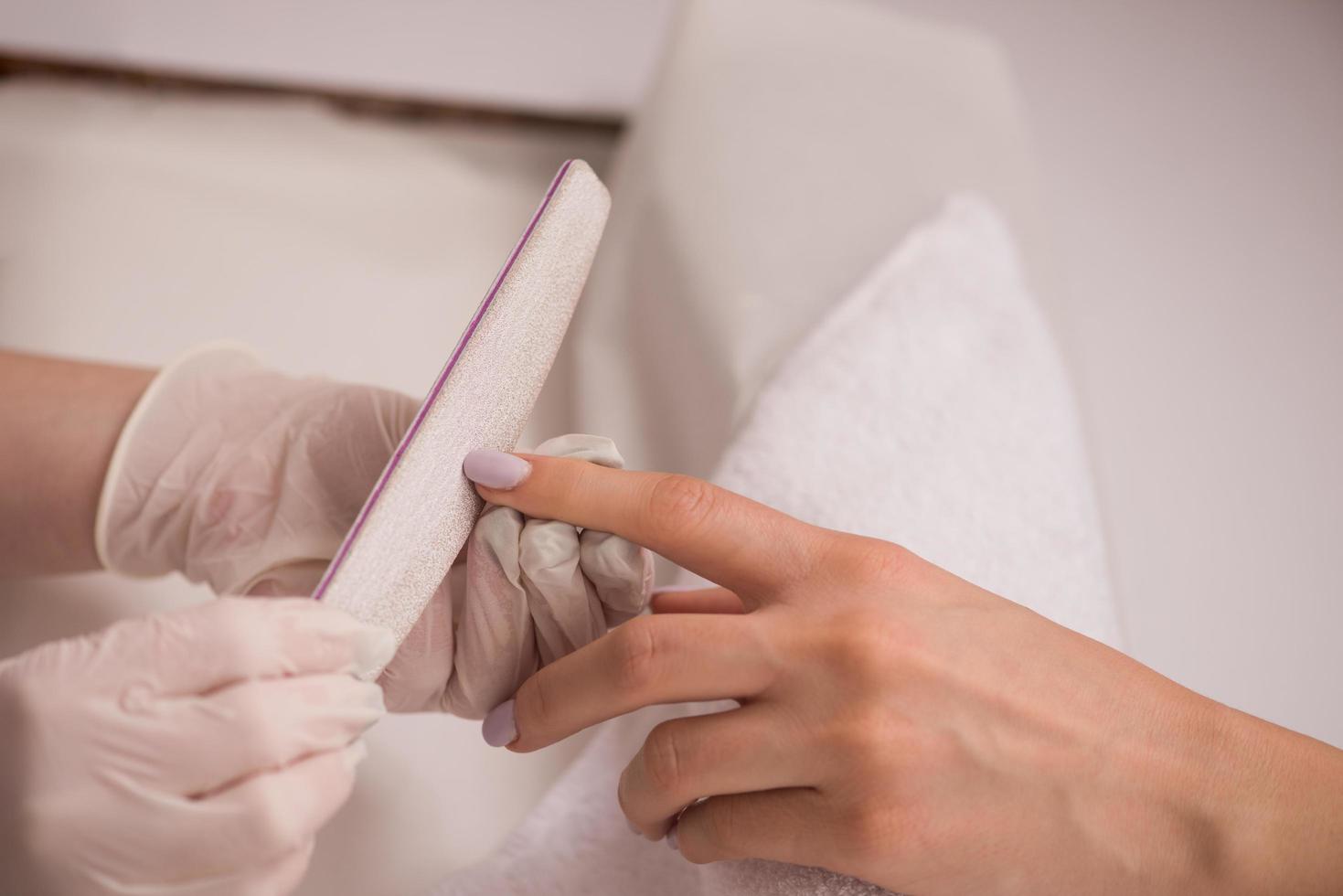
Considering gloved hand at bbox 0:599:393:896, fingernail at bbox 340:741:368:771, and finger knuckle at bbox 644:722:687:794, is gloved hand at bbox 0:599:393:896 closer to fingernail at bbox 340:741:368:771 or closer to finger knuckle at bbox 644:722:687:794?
fingernail at bbox 340:741:368:771

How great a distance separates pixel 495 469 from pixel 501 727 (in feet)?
0.63

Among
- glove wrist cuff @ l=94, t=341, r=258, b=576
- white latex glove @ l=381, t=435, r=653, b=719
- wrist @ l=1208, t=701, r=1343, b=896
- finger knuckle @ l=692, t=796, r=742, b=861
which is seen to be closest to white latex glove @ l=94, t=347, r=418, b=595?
glove wrist cuff @ l=94, t=341, r=258, b=576

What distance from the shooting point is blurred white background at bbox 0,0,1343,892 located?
1.14 m

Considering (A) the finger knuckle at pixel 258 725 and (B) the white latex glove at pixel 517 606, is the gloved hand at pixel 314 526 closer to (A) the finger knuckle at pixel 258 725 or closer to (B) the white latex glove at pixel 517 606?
(B) the white latex glove at pixel 517 606

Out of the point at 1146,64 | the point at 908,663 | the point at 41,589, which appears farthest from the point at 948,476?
the point at 1146,64

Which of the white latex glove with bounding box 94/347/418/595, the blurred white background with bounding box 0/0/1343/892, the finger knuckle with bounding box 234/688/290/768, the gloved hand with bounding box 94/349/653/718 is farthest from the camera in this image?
the blurred white background with bounding box 0/0/1343/892

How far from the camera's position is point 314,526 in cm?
74

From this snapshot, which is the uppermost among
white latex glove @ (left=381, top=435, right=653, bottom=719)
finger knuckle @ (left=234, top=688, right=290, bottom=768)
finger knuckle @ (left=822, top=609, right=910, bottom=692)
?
white latex glove @ (left=381, top=435, right=653, bottom=719)

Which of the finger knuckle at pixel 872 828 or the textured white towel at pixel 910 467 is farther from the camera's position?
the textured white towel at pixel 910 467

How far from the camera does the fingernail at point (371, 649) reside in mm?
538

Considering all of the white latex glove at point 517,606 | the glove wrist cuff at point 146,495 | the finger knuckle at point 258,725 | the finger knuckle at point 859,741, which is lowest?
the finger knuckle at point 258,725

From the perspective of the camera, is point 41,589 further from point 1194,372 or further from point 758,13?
point 1194,372

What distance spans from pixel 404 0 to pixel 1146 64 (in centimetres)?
131

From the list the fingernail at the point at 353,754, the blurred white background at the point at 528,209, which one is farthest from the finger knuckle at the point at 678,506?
the blurred white background at the point at 528,209
